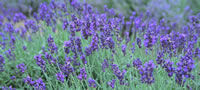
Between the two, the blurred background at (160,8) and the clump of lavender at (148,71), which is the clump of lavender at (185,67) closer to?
the clump of lavender at (148,71)

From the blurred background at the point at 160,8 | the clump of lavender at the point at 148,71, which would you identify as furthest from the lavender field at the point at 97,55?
the blurred background at the point at 160,8

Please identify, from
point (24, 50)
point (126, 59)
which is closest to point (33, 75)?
point (24, 50)

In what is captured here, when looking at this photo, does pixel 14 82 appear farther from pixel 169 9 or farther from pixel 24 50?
pixel 169 9

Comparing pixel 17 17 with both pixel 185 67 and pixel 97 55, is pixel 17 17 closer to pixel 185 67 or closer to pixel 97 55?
pixel 97 55

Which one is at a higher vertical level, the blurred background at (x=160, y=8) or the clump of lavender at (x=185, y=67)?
the blurred background at (x=160, y=8)

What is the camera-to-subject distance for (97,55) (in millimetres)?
3182

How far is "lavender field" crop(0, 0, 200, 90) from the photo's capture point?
2339mm

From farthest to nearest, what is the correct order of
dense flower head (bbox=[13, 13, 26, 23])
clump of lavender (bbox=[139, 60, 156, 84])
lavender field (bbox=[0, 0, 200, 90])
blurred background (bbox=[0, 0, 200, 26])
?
blurred background (bbox=[0, 0, 200, 26]) < dense flower head (bbox=[13, 13, 26, 23]) < lavender field (bbox=[0, 0, 200, 90]) < clump of lavender (bbox=[139, 60, 156, 84])

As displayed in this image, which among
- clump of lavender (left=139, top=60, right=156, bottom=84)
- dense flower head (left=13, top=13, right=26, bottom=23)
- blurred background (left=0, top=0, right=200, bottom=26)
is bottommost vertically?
clump of lavender (left=139, top=60, right=156, bottom=84)

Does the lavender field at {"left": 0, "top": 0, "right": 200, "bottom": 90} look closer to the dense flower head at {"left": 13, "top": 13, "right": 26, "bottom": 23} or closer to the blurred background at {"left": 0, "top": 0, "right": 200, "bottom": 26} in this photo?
the dense flower head at {"left": 13, "top": 13, "right": 26, "bottom": 23}

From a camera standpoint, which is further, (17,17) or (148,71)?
(17,17)

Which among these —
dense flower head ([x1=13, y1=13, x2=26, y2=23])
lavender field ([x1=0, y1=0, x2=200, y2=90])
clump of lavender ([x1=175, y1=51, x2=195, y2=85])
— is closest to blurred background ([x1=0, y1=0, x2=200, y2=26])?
lavender field ([x1=0, y1=0, x2=200, y2=90])

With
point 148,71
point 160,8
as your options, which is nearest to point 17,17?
point 148,71

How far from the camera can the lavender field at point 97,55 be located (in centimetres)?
234
